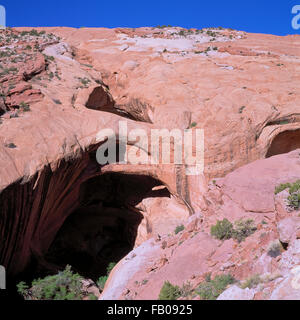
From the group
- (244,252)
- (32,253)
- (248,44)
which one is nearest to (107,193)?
(32,253)

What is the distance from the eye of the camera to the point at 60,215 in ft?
51.9

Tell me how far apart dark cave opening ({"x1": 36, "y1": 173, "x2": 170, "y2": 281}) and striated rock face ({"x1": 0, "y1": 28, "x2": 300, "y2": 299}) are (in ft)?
0.25

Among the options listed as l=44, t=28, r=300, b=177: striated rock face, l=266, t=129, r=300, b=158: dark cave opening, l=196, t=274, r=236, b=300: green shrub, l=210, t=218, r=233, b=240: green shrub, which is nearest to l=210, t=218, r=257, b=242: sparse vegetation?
l=210, t=218, r=233, b=240: green shrub

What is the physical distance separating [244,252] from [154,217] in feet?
30.0

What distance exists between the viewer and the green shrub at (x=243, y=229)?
27.8 ft

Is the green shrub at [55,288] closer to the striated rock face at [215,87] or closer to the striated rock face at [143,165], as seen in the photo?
the striated rock face at [143,165]

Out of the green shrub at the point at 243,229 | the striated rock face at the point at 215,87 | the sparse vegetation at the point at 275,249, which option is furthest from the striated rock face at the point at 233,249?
the striated rock face at the point at 215,87

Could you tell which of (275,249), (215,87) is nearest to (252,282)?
(275,249)

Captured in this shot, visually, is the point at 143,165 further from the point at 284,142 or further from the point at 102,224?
the point at 284,142

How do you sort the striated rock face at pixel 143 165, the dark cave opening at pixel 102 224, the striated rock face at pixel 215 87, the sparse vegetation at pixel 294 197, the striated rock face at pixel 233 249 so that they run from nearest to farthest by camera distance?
the striated rock face at pixel 233 249, the sparse vegetation at pixel 294 197, the striated rock face at pixel 143 165, the striated rock face at pixel 215 87, the dark cave opening at pixel 102 224

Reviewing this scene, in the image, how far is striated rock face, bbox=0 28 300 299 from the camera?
974cm

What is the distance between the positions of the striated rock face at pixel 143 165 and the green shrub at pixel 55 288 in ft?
4.87

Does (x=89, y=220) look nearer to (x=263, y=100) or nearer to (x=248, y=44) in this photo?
(x=263, y=100)
